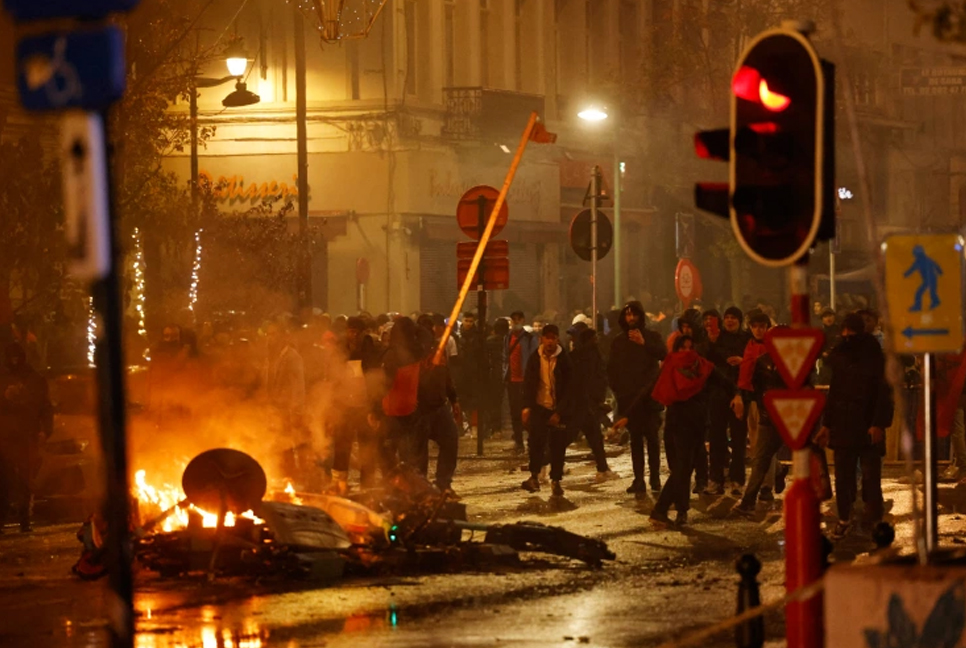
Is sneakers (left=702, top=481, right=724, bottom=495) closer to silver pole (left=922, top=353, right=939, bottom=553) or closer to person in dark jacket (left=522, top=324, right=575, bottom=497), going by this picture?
person in dark jacket (left=522, top=324, right=575, bottom=497)

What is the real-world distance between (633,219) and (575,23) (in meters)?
5.12

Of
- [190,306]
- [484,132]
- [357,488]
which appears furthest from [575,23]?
[357,488]

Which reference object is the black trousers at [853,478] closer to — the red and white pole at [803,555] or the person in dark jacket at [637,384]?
the person in dark jacket at [637,384]

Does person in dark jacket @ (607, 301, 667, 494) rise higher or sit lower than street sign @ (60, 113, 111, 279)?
lower

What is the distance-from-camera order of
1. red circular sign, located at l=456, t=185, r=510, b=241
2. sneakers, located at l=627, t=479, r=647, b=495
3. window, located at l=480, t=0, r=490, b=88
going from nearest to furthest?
sneakers, located at l=627, t=479, r=647, b=495, red circular sign, located at l=456, t=185, r=510, b=241, window, located at l=480, t=0, r=490, b=88

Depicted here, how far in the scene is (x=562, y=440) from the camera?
1784 cm

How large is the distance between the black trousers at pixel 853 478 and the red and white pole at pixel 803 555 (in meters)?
Answer: 6.50

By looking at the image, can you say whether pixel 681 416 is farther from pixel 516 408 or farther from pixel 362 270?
pixel 362 270

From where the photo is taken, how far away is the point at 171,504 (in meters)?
14.0

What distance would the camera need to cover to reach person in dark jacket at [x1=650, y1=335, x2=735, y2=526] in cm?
1522

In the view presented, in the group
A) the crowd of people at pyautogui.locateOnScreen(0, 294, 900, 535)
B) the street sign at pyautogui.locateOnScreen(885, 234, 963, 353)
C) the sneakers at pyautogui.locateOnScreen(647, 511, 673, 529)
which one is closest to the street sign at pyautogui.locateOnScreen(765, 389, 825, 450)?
the street sign at pyautogui.locateOnScreen(885, 234, 963, 353)

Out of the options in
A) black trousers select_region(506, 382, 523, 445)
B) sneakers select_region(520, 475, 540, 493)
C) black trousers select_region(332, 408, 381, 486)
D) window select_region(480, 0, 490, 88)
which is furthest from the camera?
window select_region(480, 0, 490, 88)

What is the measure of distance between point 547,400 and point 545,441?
50cm

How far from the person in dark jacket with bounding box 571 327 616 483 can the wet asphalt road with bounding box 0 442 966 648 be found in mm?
2969
